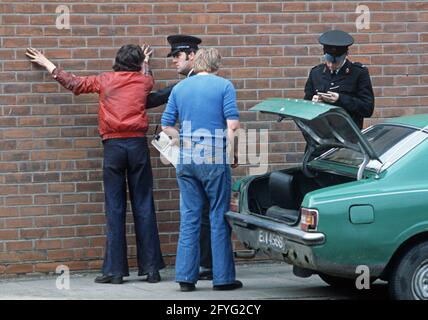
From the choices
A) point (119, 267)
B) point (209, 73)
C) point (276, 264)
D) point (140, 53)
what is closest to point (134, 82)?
point (140, 53)

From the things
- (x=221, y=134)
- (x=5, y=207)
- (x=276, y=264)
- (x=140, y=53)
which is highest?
(x=140, y=53)

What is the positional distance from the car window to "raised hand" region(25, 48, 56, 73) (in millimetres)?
2692

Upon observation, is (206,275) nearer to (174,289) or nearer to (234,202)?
(174,289)

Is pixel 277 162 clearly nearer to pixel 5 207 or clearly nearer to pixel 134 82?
pixel 134 82

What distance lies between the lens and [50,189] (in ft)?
32.4

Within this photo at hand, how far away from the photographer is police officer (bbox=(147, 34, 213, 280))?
31.5 ft

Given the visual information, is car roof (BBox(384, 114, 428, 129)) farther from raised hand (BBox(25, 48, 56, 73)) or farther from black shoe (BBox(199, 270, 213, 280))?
raised hand (BBox(25, 48, 56, 73))

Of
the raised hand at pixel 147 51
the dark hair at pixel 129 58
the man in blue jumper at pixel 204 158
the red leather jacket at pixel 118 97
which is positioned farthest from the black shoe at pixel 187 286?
the raised hand at pixel 147 51

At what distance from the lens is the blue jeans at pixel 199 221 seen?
8914mm

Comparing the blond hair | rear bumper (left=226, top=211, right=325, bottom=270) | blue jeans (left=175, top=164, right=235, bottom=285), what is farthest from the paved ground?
the blond hair

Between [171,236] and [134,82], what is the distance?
1705 millimetres

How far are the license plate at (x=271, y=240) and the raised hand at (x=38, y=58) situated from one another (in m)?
2.68

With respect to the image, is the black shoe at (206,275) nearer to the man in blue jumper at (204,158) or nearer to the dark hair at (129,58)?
the man in blue jumper at (204,158)
